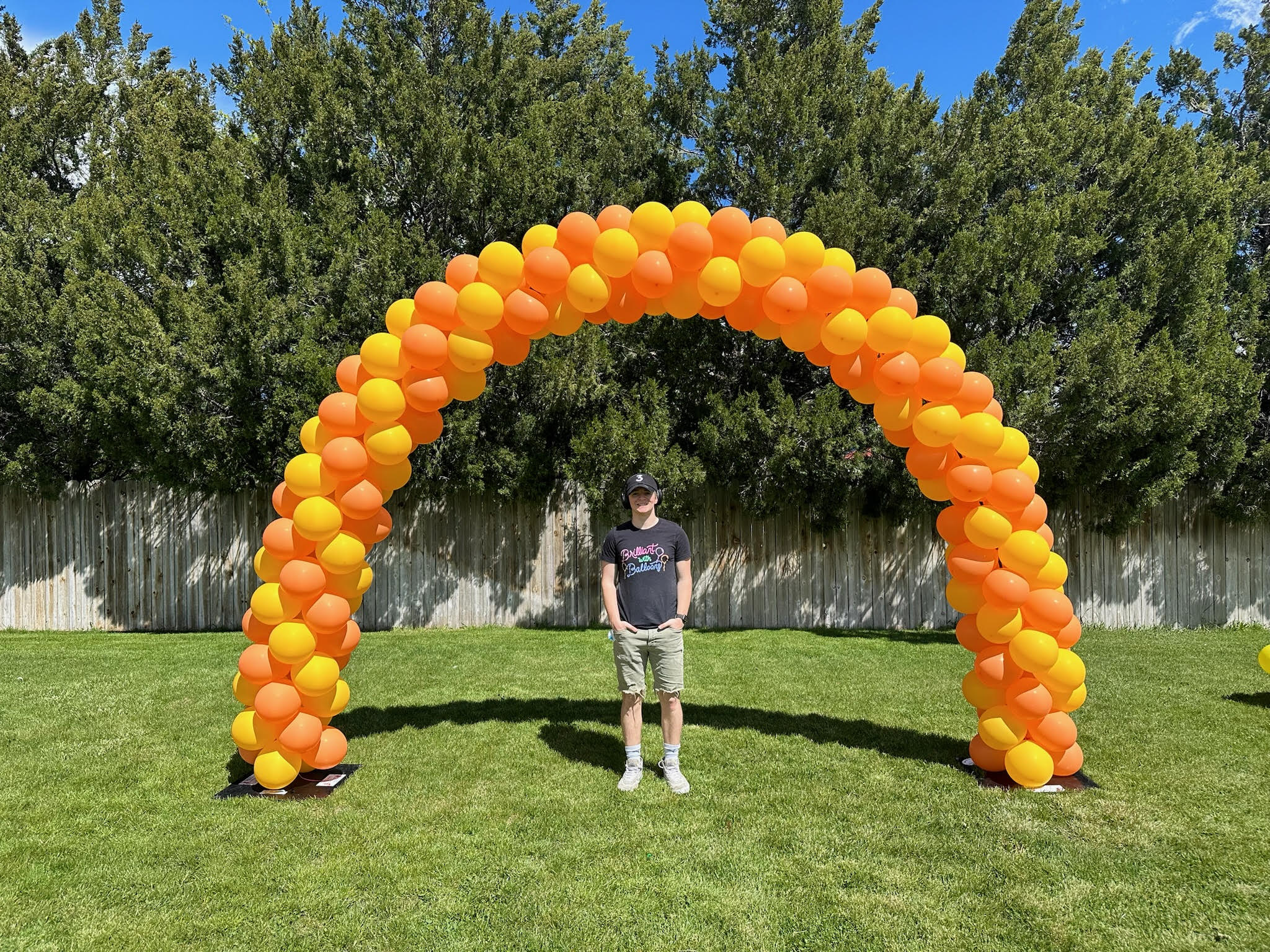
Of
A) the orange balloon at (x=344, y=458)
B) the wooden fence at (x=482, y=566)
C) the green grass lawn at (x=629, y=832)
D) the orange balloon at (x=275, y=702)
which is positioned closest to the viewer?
the green grass lawn at (x=629, y=832)

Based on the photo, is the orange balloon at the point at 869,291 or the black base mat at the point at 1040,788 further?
the orange balloon at the point at 869,291

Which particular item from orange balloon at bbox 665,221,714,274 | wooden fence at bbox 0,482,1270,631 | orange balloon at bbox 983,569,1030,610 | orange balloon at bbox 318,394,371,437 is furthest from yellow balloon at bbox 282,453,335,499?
wooden fence at bbox 0,482,1270,631

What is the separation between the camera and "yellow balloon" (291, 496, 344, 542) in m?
4.77

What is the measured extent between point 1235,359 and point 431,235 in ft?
41.2

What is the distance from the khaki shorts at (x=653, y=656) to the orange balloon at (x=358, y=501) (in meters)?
1.77

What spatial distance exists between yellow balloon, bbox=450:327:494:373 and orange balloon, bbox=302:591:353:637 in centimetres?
170

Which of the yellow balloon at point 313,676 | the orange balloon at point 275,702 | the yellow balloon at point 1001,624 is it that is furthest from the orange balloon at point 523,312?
the yellow balloon at point 1001,624

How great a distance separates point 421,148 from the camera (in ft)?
40.3

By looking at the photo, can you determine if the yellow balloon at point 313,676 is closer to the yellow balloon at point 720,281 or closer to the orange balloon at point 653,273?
the orange balloon at point 653,273

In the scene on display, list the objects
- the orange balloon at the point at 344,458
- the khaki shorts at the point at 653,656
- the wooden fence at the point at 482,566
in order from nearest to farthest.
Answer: the orange balloon at the point at 344,458 < the khaki shorts at the point at 653,656 < the wooden fence at the point at 482,566

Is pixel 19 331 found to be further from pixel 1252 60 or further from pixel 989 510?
pixel 1252 60

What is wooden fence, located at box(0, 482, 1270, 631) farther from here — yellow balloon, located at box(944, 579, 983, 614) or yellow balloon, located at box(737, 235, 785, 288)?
yellow balloon, located at box(737, 235, 785, 288)

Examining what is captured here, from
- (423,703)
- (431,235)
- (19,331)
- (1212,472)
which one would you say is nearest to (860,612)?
(1212,472)

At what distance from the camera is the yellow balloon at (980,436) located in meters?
4.92
